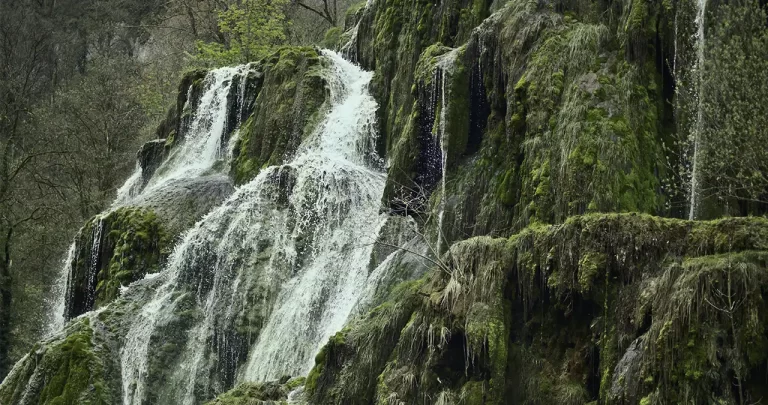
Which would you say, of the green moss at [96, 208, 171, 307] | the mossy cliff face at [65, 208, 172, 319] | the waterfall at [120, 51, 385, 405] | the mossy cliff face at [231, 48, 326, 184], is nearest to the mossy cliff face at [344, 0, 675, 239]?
the waterfall at [120, 51, 385, 405]

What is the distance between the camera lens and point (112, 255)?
2180 cm

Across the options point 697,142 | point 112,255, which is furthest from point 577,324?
point 112,255

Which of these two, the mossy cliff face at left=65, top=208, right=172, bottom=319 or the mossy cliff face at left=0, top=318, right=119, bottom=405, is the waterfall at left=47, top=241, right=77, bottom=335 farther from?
the mossy cliff face at left=0, top=318, right=119, bottom=405

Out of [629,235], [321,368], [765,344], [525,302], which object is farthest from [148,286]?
[765,344]

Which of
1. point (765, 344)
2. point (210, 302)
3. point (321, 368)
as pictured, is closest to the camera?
point (765, 344)

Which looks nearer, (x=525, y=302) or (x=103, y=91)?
(x=525, y=302)

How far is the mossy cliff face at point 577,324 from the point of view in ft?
28.7

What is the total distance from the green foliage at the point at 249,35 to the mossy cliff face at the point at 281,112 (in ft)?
25.5

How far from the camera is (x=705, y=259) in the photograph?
9.23 meters

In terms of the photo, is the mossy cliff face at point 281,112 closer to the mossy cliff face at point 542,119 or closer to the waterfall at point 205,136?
the waterfall at point 205,136

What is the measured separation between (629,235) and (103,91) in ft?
102

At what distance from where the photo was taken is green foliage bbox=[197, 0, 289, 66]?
3219 centimetres

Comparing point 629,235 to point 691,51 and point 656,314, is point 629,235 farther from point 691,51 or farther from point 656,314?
point 691,51

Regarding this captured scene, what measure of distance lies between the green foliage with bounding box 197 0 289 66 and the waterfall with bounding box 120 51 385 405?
12748mm
